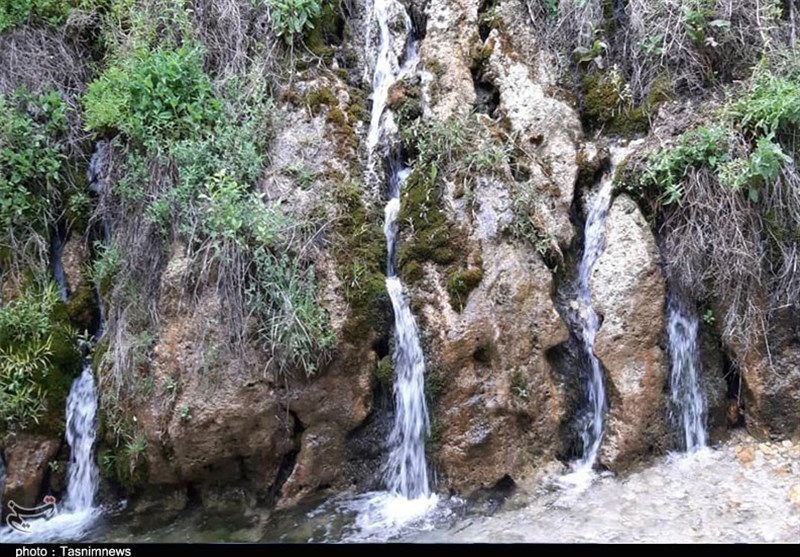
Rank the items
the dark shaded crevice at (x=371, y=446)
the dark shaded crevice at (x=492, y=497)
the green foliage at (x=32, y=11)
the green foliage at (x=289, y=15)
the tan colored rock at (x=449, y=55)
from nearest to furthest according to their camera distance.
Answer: the dark shaded crevice at (x=492, y=497)
the dark shaded crevice at (x=371, y=446)
the tan colored rock at (x=449, y=55)
the green foliage at (x=289, y=15)
the green foliage at (x=32, y=11)

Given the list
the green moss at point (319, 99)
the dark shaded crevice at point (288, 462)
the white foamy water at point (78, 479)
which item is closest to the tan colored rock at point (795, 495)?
the dark shaded crevice at point (288, 462)

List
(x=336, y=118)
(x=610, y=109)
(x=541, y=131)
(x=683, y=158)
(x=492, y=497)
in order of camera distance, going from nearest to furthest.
Answer: (x=492, y=497) < (x=683, y=158) < (x=541, y=131) < (x=610, y=109) < (x=336, y=118)

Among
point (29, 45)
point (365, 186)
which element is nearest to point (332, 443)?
point (365, 186)

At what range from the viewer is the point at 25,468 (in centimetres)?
441

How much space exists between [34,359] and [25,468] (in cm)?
84

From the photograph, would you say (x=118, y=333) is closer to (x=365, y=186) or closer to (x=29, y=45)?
(x=365, y=186)

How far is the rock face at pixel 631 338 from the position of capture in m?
4.27

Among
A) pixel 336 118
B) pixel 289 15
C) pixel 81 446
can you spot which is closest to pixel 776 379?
pixel 336 118

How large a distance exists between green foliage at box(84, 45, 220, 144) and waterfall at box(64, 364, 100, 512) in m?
2.24

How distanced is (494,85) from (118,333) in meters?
4.01

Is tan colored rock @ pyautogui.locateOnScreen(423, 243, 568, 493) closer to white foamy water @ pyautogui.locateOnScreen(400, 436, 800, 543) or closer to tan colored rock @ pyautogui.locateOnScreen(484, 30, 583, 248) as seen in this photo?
white foamy water @ pyautogui.locateOnScreen(400, 436, 800, 543)

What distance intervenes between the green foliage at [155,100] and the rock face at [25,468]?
2632 millimetres

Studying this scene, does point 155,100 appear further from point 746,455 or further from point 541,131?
point 746,455

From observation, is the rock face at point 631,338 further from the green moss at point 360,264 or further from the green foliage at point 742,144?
the green moss at point 360,264
